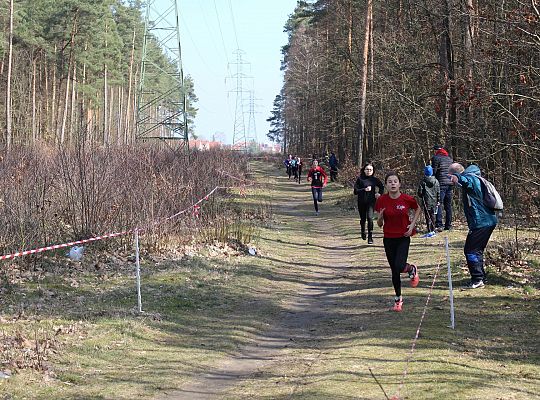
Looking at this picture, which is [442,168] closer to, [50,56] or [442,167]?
[442,167]

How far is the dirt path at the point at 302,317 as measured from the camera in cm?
743

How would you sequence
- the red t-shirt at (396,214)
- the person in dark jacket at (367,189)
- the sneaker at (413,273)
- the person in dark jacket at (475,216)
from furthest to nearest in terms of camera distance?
1. the person in dark jacket at (367,189)
2. the person in dark jacket at (475,216)
3. the sneaker at (413,273)
4. the red t-shirt at (396,214)

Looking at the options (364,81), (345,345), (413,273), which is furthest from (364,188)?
(364,81)

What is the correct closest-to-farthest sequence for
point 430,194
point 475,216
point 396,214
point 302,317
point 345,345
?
point 345,345
point 396,214
point 302,317
point 475,216
point 430,194

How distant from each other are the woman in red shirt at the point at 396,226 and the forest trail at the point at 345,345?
56cm

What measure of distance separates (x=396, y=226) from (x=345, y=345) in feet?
7.09

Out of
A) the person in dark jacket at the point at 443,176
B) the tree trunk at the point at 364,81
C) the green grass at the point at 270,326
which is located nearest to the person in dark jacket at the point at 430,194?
the person in dark jacket at the point at 443,176

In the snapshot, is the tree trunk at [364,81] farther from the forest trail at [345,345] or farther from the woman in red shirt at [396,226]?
the woman in red shirt at [396,226]

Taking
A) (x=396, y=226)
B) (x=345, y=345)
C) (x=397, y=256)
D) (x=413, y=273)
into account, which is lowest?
(x=345, y=345)

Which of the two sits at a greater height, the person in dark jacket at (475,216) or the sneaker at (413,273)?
the person in dark jacket at (475,216)

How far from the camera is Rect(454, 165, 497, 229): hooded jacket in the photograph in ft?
35.2

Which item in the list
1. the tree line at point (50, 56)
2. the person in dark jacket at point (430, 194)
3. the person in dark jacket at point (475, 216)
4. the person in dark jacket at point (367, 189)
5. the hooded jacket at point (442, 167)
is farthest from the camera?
the tree line at point (50, 56)

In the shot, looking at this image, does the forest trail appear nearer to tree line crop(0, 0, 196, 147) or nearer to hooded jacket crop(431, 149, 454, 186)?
hooded jacket crop(431, 149, 454, 186)

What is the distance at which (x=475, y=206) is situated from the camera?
35.4ft
